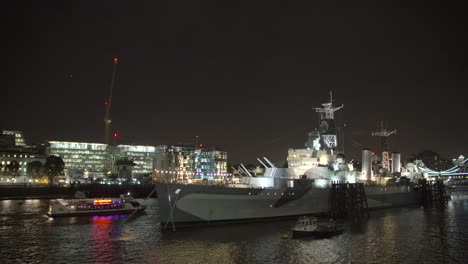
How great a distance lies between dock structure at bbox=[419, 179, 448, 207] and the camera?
74.0 meters

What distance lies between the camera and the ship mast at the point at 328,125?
56.7 m

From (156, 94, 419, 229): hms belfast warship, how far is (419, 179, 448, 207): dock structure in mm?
12113

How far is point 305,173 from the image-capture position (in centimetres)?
5175

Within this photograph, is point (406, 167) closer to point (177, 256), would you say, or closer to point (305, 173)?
point (305, 173)

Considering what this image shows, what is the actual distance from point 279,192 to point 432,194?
46688 millimetres

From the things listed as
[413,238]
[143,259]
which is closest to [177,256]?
[143,259]

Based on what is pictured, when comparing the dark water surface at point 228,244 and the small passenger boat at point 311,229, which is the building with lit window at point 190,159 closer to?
the dark water surface at point 228,244

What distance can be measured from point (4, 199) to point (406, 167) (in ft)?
276

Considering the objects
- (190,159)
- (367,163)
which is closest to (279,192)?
(367,163)

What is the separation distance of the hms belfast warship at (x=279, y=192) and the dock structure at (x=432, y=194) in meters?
12.1

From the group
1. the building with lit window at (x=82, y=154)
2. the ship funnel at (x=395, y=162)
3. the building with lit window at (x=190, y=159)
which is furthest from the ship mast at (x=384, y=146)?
the building with lit window at (x=82, y=154)

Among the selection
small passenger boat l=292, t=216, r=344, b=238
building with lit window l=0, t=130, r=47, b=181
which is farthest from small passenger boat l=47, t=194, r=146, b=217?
building with lit window l=0, t=130, r=47, b=181

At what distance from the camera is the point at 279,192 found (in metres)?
43.5

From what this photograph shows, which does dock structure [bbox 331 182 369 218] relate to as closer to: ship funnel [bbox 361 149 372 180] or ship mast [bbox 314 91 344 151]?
ship mast [bbox 314 91 344 151]
